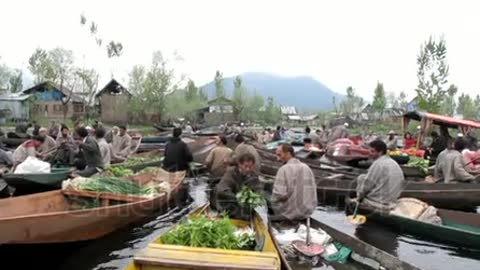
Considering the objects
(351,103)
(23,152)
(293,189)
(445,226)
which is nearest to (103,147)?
(23,152)

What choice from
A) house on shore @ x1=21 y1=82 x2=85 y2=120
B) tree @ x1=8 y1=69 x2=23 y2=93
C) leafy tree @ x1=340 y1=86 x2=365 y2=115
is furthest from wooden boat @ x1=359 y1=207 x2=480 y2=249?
leafy tree @ x1=340 y1=86 x2=365 y2=115

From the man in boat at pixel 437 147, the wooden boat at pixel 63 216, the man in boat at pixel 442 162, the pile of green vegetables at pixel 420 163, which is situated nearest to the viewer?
the wooden boat at pixel 63 216

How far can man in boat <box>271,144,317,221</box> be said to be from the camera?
7.59m

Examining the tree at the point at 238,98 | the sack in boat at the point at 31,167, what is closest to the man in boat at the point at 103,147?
the sack in boat at the point at 31,167

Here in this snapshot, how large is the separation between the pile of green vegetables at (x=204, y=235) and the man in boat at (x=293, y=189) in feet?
6.59

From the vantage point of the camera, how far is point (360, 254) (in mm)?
6816

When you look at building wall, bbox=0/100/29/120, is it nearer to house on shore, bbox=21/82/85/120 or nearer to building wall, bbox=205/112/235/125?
house on shore, bbox=21/82/85/120

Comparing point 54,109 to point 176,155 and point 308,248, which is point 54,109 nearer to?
point 176,155

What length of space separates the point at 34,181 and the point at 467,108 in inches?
2909

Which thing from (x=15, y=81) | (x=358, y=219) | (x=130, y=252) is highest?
(x=15, y=81)

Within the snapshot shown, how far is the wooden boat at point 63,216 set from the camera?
22.4 ft

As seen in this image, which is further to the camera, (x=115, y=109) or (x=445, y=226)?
(x=115, y=109)

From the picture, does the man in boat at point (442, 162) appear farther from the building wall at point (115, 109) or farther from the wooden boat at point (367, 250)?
the building wall at point (115, 109)

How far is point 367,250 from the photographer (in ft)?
22.0
